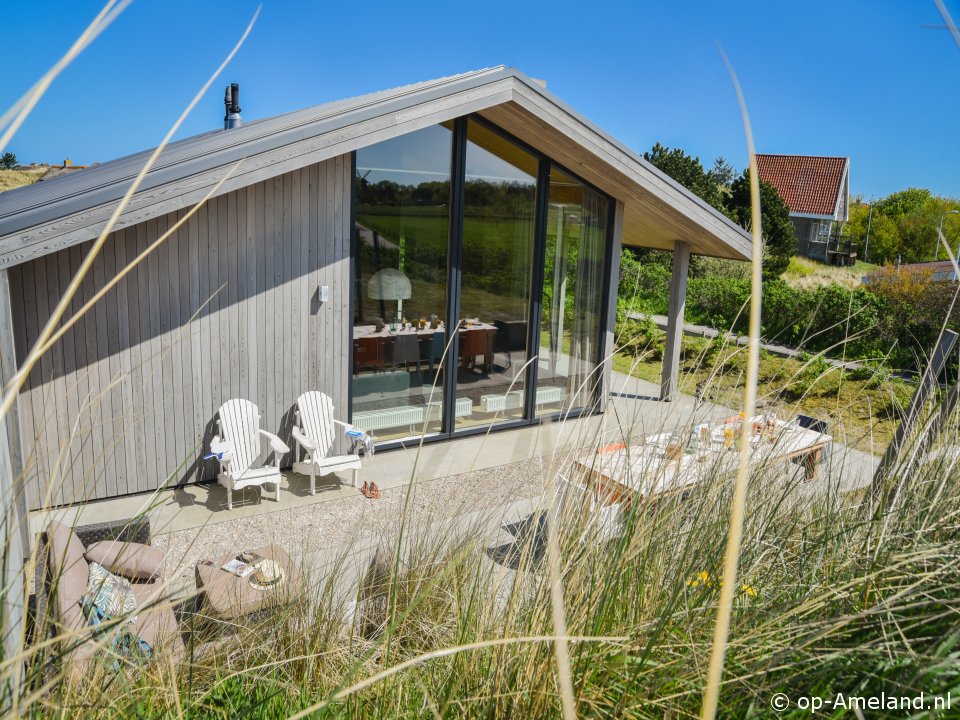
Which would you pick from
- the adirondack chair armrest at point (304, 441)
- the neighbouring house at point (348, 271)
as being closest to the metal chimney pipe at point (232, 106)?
the neighbouring house at point (348, 271)

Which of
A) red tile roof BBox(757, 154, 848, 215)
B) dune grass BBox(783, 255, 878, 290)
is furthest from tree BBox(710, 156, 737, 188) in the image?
dune grass BBox(783, 255, 878, 290)

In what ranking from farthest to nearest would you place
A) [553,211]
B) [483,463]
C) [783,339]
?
[783,339]
[553,211]
[483,463]

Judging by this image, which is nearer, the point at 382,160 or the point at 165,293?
the point at 165,293

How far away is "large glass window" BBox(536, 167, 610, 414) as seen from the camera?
8.34 m

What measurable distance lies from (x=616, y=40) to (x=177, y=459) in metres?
4.99

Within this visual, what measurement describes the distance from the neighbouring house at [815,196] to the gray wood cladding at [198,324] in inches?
1268

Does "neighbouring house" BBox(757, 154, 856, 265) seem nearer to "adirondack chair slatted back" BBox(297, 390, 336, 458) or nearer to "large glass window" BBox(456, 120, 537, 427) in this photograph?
"large glass window" BBox(456, 120, 537, 427)

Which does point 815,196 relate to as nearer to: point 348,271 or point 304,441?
point 348,271

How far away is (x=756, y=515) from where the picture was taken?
193cm

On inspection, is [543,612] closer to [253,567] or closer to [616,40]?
[253,567]

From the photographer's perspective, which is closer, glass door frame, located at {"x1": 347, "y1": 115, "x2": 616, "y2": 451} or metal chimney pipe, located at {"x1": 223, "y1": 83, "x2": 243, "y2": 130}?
glass door frame, located at {"x1": 347, "y1": 115, "x2": 616, "y2": 451}

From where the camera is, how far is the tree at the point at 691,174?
1022 inches

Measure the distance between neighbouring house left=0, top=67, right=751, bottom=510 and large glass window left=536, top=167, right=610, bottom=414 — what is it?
1.1 inches

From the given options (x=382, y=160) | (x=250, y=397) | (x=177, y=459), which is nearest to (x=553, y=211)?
(x=382, y=160)
